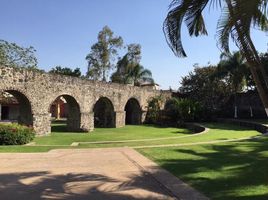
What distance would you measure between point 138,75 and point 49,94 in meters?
26.3

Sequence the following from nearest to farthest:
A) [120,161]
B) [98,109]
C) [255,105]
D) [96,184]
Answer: [96,184], [120,161], [98,109], [255,105]

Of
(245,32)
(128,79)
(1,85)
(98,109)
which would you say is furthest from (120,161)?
(128,79)

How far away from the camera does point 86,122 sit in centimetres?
2745

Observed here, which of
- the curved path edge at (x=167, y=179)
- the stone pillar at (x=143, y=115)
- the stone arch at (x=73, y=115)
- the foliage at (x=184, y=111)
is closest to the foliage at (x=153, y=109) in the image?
the stone pillar at (x=143, y=115)

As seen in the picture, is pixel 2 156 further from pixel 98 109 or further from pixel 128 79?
pixel 128 79

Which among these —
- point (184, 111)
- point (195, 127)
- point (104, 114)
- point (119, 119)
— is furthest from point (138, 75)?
point (195, 127)

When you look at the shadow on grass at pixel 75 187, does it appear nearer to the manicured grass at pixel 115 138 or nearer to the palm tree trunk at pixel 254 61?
the palm tree trunk at pixel 254 61

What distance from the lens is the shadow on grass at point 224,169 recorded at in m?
7.82

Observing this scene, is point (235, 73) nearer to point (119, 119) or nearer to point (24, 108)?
point (119, 119)

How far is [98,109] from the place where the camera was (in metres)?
34.6

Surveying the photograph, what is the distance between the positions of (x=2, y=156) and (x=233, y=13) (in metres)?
8.77

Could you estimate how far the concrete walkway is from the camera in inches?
301

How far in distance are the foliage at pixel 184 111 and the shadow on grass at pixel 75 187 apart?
25.2 metres

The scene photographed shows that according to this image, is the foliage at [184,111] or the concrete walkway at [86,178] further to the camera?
the foliage at [184,111]
